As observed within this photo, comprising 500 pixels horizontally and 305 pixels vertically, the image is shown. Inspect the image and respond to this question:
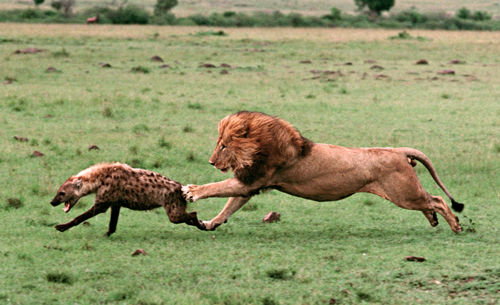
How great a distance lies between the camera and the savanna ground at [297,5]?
274 feet

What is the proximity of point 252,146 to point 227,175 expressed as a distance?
3076 millimetres

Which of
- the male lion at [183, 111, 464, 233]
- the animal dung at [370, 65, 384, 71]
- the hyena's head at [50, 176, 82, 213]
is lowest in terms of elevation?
the animal dung at [370, 65, 384, 71]

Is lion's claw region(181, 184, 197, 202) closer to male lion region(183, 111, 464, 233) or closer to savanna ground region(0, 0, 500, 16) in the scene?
male lion region(183, 111, 464, 233)

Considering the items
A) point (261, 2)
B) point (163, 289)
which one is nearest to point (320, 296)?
point (163, 289)

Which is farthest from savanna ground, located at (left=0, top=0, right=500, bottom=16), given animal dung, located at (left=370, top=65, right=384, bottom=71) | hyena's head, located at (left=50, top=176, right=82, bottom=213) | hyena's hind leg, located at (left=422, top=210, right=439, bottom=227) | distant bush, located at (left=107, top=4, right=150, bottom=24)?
hyena's hind leg, located at (left=422, top=210, right=439, bottom=227)

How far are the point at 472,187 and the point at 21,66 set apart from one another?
15047mm

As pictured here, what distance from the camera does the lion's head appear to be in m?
6.55

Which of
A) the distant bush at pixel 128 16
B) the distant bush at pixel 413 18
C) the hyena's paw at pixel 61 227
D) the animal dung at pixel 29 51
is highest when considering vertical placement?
the hyena's paw at pixel 61 227

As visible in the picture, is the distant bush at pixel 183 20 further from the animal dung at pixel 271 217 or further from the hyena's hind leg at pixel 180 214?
the hyena's hind leg at pixel 180 214

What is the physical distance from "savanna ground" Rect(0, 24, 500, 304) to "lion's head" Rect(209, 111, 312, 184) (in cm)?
63

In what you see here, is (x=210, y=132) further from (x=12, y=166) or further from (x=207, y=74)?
(x=207, y=74)

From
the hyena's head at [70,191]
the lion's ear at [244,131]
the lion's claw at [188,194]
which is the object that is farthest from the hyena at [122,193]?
the lion's ear at [244,131]

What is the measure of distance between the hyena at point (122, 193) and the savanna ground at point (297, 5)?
7272cm

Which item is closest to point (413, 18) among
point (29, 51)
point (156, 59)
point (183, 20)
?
point (183, 20)
